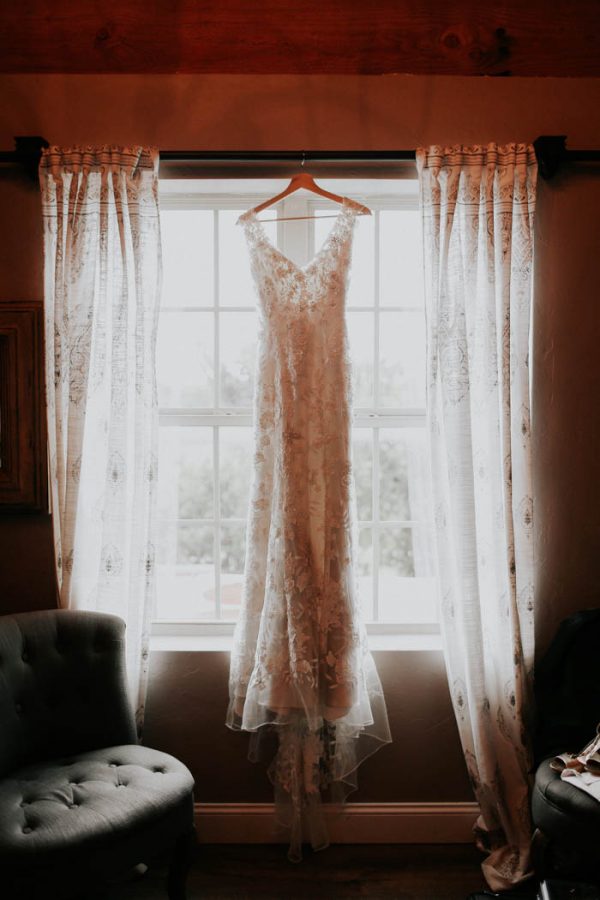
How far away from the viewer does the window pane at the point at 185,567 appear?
246 centimetres

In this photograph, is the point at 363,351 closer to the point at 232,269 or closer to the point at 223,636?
the point at 232,269

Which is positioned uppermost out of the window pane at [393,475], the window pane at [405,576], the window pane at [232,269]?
the window pane at [232,269]

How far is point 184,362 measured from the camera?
246cm

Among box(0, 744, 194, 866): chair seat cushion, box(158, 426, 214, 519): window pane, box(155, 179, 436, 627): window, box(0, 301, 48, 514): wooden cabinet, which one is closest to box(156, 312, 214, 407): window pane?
box(155, 179, 436, 627): window

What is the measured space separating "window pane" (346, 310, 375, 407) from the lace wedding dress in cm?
43

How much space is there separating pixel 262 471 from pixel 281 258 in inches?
26.2

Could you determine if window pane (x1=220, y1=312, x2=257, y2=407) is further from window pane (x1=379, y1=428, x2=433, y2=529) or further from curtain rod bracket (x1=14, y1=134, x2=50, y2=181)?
curtain rod bracket (x1=14, y1=134, x2=50, y2=181)

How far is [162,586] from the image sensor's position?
246 cm

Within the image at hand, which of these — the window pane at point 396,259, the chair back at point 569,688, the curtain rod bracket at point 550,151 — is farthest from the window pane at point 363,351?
the chair back at point 569,688

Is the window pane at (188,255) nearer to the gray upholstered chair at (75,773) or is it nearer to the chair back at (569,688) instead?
the gray upholstered chair at (75,773)

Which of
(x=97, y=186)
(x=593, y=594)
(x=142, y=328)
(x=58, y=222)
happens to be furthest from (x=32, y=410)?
(x=593, y=594)

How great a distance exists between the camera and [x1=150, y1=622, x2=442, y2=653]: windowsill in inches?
88.8

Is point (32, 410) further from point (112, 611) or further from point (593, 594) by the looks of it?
point (593, 594)

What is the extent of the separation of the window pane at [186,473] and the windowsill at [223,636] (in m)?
0.41
